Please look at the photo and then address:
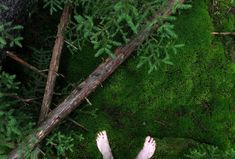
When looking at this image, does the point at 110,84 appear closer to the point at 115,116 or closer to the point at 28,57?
the point at 115,116

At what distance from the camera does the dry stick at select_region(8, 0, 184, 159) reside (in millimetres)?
4965

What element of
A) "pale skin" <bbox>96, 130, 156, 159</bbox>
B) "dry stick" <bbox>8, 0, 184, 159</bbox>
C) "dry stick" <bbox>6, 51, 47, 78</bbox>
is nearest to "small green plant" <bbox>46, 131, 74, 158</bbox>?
"dry stick" <bbox>8, 0, 184, 159</bbox>

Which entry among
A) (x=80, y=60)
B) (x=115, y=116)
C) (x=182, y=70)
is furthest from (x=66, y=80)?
(x=182, y=70)

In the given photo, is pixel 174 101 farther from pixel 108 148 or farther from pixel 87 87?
pixel 87 87

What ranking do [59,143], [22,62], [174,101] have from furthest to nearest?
[174,101]
[22,62]
[59,143]

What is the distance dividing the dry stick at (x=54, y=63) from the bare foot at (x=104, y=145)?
0.77 m

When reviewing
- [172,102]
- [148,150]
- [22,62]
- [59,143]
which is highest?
[22,62]

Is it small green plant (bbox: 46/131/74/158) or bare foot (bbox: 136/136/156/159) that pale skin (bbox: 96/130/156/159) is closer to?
bare foot (bbox: 136/136/156/159)

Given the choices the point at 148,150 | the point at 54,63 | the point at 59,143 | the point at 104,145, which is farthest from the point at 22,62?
the point at 148,150

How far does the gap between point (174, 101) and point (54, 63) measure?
171cm

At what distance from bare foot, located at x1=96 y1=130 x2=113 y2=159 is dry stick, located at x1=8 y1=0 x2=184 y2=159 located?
0.52m

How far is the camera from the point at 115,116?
5.60 meters

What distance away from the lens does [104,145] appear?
5.28 meters

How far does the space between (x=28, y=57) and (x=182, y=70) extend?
2146 millimetres
